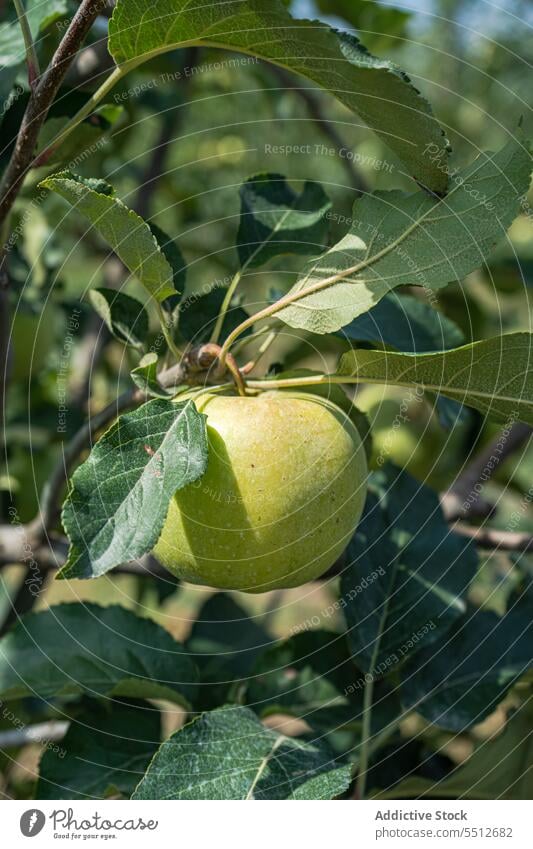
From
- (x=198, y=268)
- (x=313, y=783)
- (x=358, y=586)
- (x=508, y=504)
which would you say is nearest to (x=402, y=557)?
(x=358, y=586)

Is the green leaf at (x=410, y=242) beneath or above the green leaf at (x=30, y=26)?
beneath

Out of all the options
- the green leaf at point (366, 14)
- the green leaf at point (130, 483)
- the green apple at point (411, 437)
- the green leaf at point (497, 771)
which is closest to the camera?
the green leaf at point (130, 483)

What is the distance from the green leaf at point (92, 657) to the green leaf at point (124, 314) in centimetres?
23

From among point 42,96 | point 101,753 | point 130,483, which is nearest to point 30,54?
point 42,96

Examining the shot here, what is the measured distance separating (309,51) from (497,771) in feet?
1.75

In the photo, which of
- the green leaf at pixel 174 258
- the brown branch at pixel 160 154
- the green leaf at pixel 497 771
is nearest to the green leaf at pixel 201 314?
the green leaf at pixel 174 258

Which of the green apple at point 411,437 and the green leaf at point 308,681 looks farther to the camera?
the green apple at point 411,437

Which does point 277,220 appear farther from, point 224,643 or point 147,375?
point 224,643

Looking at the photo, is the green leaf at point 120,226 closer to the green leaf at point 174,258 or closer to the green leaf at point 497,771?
the green leaf at point 174,258

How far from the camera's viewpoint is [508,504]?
6.55 ft

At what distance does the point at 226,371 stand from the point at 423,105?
0.19 meters

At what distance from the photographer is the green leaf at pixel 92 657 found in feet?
2.09
